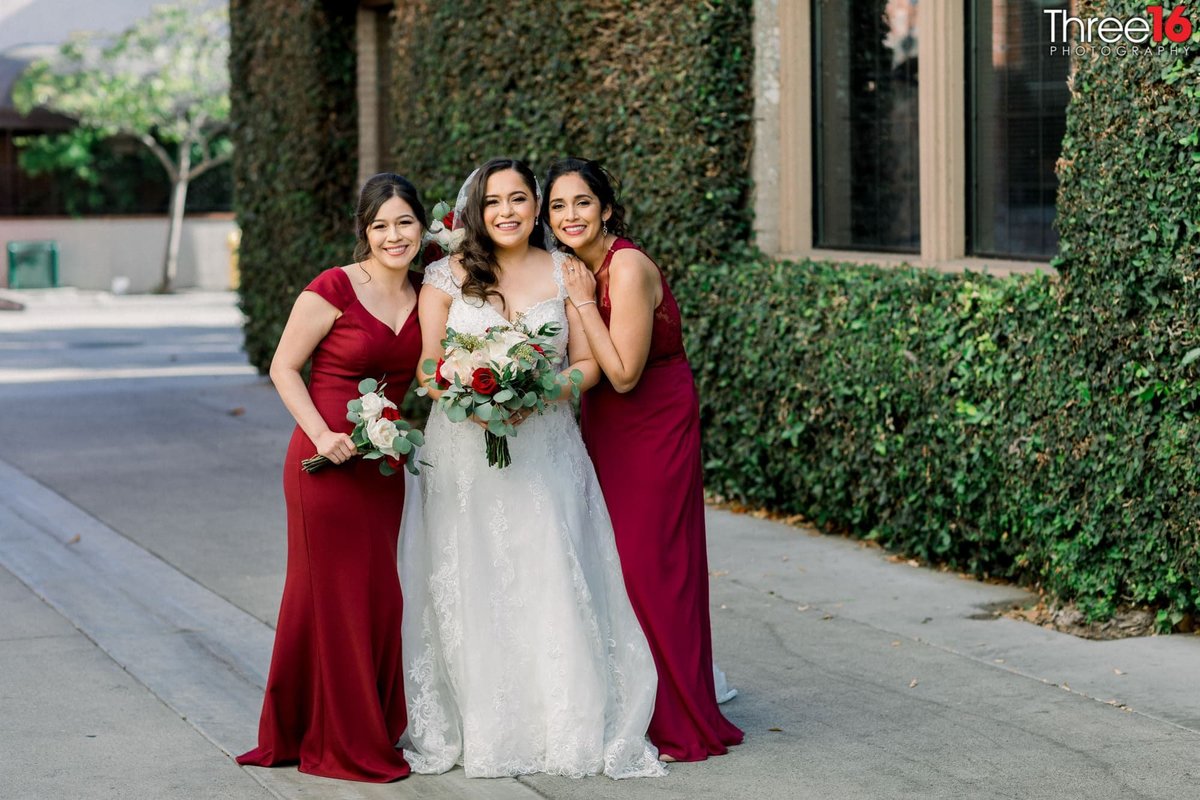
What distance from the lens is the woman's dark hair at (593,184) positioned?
226 inches

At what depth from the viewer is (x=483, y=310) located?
563cm

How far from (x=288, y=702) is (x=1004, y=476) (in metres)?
3.68

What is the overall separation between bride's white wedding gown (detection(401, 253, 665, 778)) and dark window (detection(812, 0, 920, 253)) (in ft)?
14.2

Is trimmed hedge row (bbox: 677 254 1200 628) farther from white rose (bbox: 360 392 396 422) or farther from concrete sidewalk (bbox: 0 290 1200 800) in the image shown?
white rose (bbox: 360 392 396 422)

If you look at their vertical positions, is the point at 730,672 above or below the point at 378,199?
below

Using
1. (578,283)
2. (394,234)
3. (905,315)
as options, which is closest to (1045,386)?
(905,315)

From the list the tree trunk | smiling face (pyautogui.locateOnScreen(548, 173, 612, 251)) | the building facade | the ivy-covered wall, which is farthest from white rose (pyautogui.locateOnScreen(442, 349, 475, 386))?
the tree trunk

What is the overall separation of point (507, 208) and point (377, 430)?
34.8 inches

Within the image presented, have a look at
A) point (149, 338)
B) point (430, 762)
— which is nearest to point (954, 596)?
point (430, 762)

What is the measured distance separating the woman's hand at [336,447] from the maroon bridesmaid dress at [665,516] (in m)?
0.91

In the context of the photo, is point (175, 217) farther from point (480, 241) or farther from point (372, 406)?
point (372, 406)

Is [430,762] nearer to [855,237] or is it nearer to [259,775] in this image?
[259,775]

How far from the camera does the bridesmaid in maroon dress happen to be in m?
5.70

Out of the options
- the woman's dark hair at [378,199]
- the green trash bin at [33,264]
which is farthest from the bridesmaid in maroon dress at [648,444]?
the green trash bin at [33,264]
